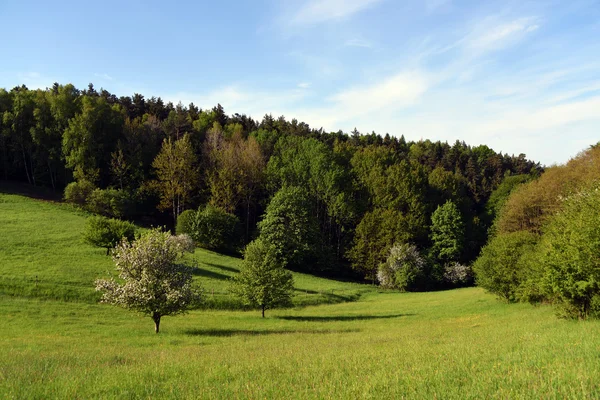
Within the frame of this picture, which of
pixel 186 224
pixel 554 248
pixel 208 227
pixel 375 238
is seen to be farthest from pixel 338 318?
pixel 375 238

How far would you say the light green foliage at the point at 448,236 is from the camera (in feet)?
248

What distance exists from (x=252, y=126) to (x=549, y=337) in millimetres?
108585

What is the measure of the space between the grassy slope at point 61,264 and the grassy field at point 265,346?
8.3 inches

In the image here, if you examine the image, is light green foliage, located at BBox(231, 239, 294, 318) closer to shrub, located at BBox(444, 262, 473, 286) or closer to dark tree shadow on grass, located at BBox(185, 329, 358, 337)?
dark tree shadow on grass, located at BBox(185, 329, 358, 337)

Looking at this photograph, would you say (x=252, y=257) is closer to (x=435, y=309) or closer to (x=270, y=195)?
(x=435, y=309)

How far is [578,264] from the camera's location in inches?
814

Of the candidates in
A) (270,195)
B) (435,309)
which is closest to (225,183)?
(270,195)

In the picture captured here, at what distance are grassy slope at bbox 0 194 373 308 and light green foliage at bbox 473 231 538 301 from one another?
61.6 ft

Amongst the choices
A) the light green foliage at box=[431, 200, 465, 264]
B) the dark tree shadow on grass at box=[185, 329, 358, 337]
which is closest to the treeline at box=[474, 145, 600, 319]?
the light green foliage at box=[431, 200, 465, 264]

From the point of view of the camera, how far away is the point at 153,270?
1075 inches

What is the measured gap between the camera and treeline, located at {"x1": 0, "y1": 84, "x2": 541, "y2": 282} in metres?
72.0

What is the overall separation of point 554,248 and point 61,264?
4424 centimetres

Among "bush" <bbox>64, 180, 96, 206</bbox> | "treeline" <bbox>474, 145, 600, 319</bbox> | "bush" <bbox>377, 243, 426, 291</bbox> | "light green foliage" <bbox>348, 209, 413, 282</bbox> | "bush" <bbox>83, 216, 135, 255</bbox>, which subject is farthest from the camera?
Answer: "light green foliage" <bbox>348, 209, 413, 282</bbox>

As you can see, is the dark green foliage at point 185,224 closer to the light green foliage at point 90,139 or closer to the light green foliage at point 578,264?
the light green foliage at point 90,139
